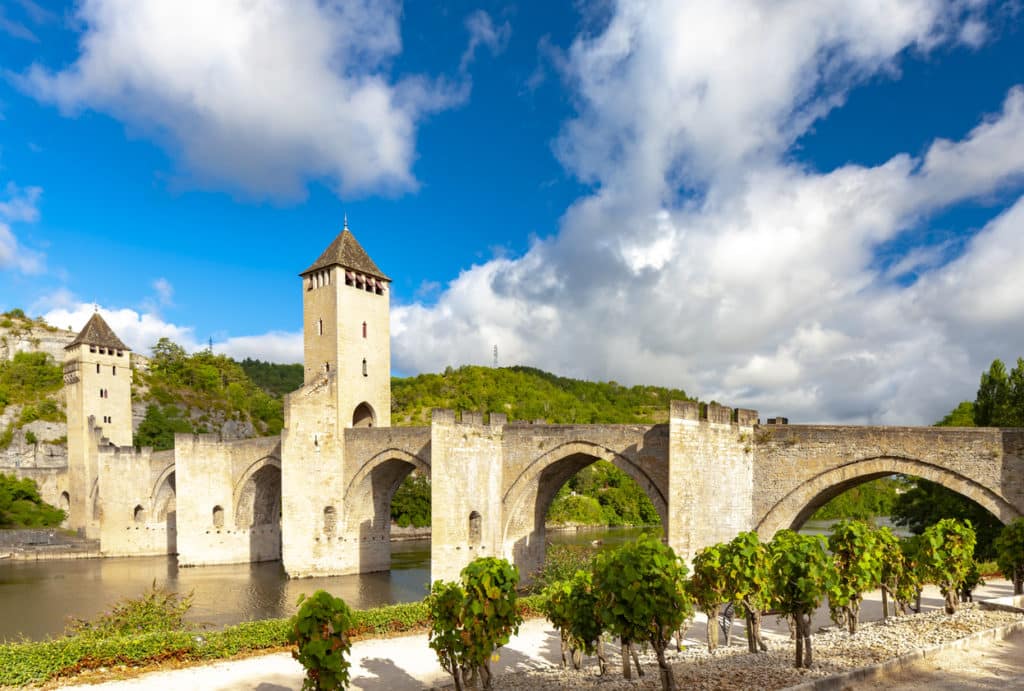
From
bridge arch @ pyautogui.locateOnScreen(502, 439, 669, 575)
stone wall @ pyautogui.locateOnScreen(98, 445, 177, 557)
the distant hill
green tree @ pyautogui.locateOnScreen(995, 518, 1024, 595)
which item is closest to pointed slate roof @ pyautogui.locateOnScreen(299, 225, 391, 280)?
bridge arch @ pyautogui.locateOnScreen(502, 439, 669, 575)

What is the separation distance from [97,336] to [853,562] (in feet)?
156

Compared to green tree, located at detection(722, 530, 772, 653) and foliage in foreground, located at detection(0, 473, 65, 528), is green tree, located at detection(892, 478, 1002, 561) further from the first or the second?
foliage in foreground, located at detection(0, 473, 65, 528)

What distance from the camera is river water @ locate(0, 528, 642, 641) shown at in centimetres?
2247

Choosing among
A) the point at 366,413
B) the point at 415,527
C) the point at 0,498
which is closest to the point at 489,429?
the point at 366,413

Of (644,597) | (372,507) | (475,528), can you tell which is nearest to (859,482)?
(475,528)

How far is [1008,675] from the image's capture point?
32.9 ft

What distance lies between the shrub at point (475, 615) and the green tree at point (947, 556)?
8899mm

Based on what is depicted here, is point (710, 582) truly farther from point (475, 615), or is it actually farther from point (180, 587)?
point (180, 587)

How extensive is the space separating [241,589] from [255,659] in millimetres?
15994

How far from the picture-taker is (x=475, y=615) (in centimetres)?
880

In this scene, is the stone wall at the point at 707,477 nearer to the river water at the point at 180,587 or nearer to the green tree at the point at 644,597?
the river water at the point at 180,587

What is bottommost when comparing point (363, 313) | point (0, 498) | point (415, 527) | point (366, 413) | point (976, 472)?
point (415, 527)

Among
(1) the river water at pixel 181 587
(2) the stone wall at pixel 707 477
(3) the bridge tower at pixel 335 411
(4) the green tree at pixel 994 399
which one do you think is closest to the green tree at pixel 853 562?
(2) the stone wall at pixel 707 477

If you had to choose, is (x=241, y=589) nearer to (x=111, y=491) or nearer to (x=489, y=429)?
(x=489, y=429)
